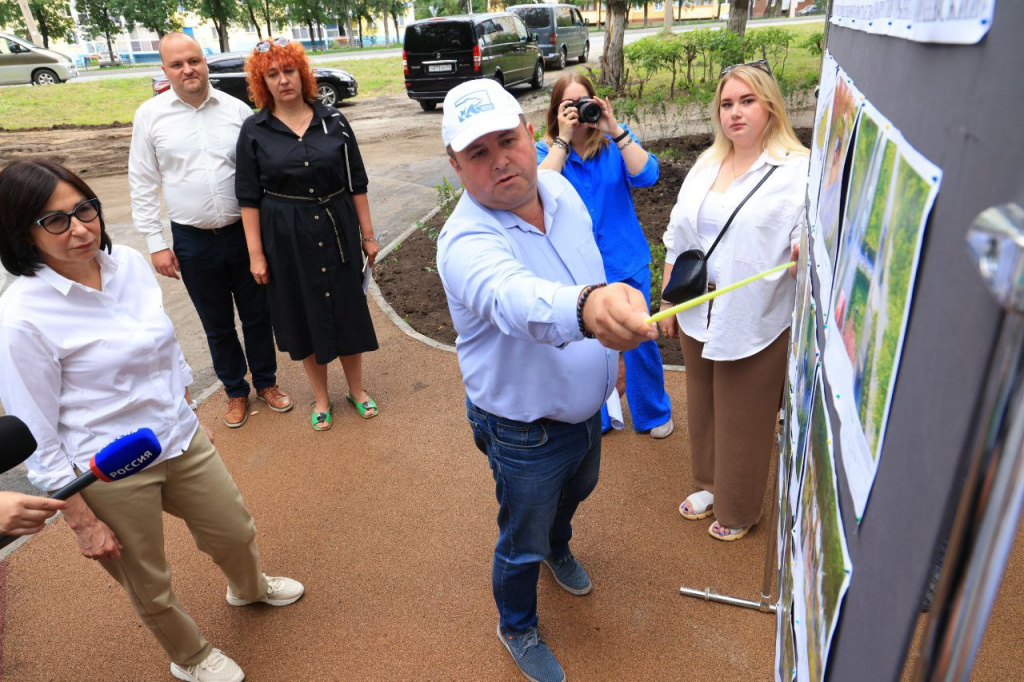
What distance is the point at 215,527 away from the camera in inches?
114

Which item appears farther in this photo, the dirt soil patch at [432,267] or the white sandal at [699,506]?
the dirt soil patch at [432,267]

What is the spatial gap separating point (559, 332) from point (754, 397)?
1727mm

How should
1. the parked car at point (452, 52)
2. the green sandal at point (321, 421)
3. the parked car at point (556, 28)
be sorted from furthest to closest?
the parked car at point (556, 28) < the parked car at point (452, 52) < the green sandal at point (321, 421)

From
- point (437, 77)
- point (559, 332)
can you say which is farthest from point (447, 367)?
point (437, 77)

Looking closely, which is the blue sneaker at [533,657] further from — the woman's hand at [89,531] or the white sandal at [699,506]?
the woman's hand at [89,531]

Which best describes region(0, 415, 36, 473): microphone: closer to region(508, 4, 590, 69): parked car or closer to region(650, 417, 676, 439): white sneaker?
region(650, 417, 676, 439): white sneaker

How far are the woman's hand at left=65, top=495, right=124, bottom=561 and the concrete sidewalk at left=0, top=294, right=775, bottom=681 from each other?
0.96 metres

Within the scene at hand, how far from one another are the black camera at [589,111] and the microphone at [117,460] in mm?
2593

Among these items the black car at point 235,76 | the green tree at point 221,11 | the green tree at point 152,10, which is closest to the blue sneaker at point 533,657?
the black car at point 235,76

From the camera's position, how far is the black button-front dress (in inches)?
164

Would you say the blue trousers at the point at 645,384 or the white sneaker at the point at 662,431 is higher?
the blue trousers at the point at 645,384

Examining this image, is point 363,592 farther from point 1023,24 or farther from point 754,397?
point 1023,24

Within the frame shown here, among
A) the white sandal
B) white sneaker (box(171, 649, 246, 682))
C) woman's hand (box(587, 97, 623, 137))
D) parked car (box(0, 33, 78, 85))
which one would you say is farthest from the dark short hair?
parked car (box(0, 33, 78, 85))

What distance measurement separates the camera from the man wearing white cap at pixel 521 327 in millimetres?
1894
